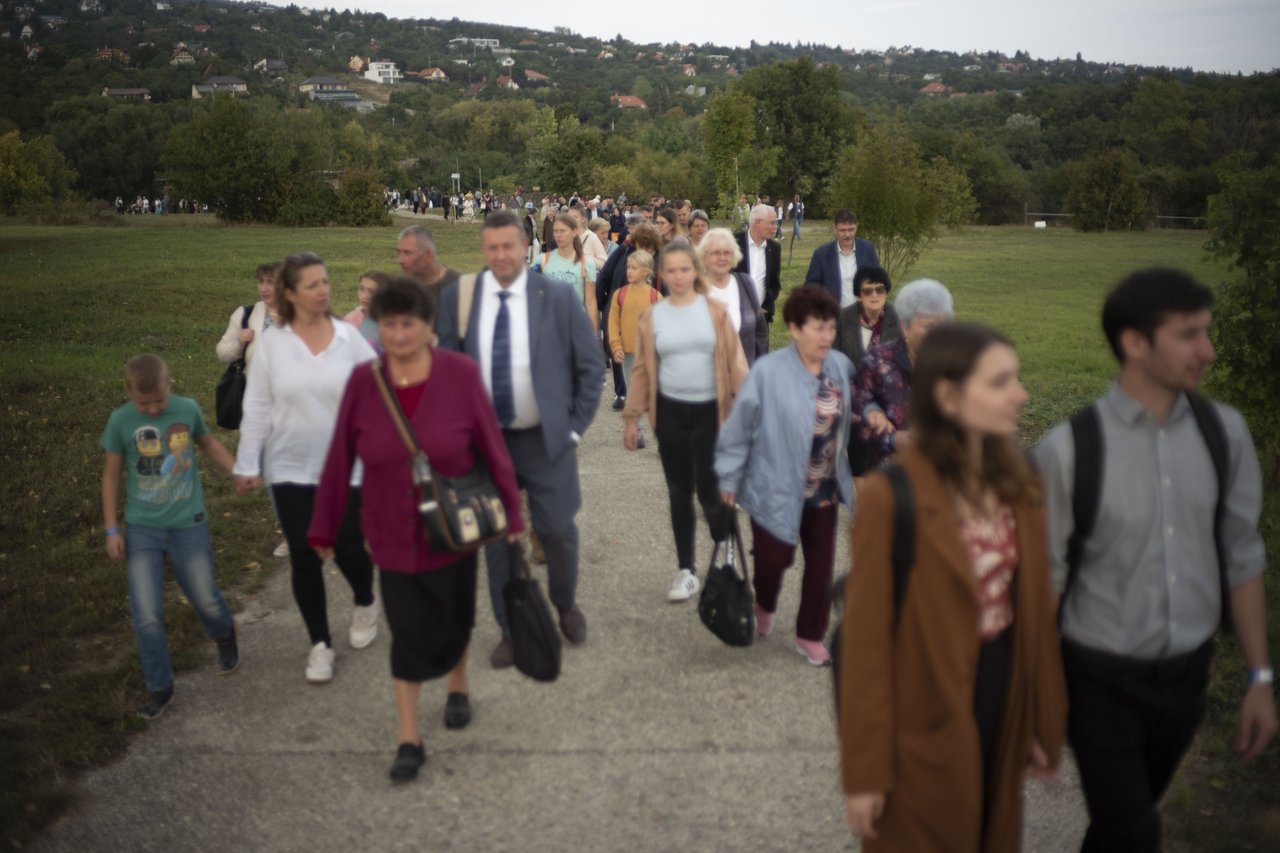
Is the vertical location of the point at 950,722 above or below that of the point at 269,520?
above

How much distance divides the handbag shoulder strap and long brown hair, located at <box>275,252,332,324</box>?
3.86 feet

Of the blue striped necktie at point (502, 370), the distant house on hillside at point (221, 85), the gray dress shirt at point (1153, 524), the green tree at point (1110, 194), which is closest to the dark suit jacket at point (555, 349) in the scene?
the blue striped necktie at point (502, 370)

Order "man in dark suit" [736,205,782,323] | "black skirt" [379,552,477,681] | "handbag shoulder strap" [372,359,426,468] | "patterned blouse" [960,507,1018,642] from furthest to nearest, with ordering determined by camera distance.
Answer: "man in dark suit" [736,205,782,323] → "black skirt" [379,552,477,681] → "handbag shoulder strap" [372,359,426,468] → "patterned blouse" [960,507,1018,642]

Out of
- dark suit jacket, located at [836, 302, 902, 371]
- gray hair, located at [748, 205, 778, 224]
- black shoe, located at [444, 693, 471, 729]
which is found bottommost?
black shoe, located at [444, 693, 471, 729]

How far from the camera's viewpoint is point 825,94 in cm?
7719

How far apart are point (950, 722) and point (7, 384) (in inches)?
556

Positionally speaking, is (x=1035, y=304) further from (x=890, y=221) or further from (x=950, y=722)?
(x=950, y=722)

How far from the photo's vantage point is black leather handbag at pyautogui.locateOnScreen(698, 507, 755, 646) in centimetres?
502

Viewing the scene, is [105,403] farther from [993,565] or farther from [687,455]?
[993,565]

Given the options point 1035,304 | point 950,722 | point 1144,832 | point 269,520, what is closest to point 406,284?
point 950,722

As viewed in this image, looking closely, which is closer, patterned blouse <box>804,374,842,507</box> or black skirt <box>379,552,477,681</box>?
black skirt <box>379,552,477,681</box>

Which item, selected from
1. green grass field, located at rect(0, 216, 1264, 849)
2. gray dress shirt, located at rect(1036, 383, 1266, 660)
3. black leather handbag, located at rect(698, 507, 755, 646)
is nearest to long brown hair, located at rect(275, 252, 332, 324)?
green grass field, located at rect(0, 216, 1264, 849)

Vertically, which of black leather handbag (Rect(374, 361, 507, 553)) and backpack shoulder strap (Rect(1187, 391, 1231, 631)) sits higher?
backpack shoulder strap (Rect(1187, 391, 1231, 631))

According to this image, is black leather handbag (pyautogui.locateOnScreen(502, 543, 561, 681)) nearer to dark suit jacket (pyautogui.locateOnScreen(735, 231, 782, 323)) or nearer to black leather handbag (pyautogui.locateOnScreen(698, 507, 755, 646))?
black leather handbag (pyautogui.locateOnScreen(698, 507, 755, 646))
